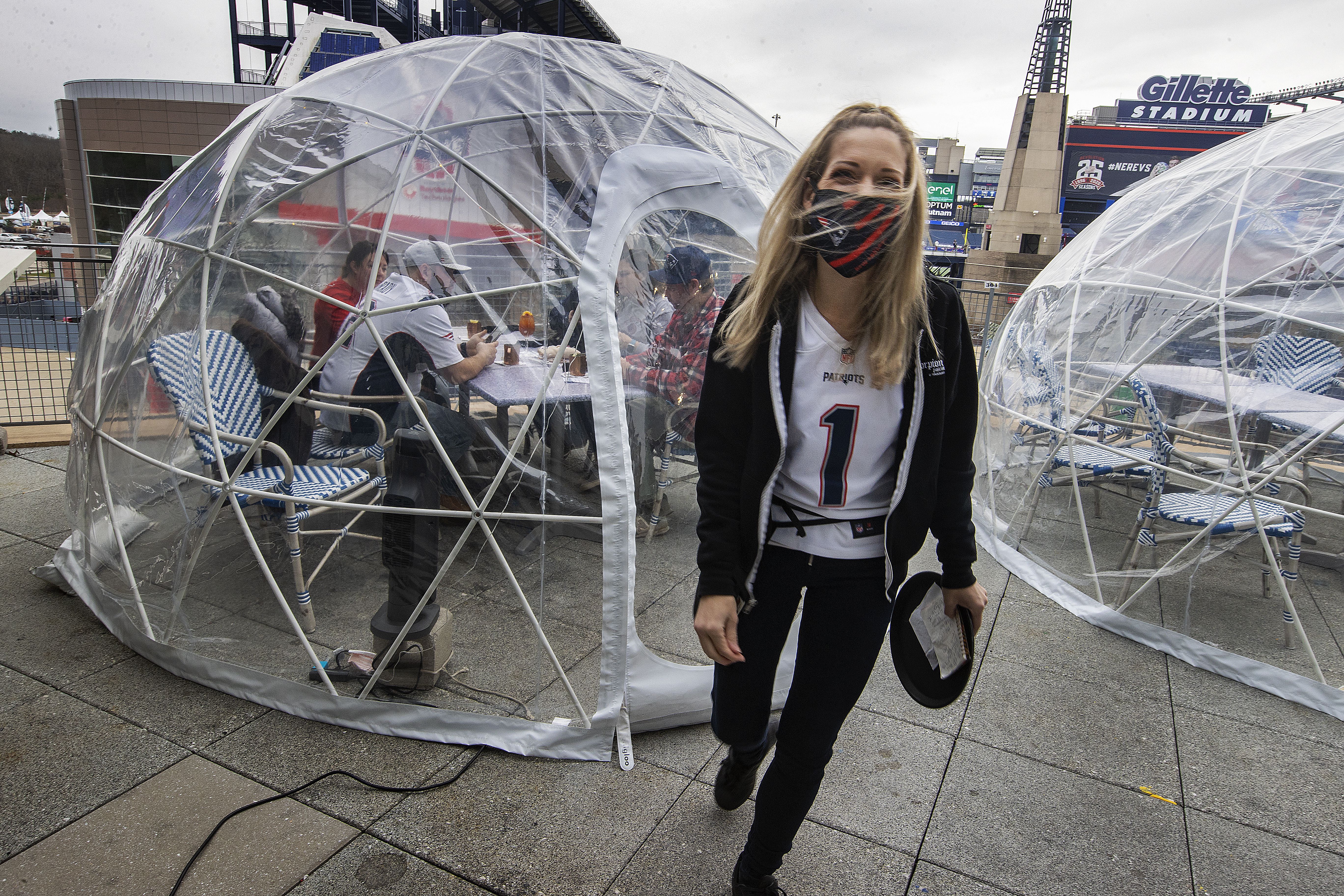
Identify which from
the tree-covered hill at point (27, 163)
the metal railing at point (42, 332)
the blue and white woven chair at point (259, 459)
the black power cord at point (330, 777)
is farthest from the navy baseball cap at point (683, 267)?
the tree-covered hill at point (27, 163)

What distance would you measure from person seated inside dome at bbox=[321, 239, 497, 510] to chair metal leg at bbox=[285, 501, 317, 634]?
48cm

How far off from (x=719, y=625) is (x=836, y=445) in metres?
0.54

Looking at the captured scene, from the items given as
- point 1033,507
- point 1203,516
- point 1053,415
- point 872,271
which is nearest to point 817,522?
point 872,271

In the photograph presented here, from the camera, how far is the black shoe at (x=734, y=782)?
245 cm

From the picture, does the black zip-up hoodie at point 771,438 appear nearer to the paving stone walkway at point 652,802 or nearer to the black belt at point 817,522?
the black belt at point 817,522

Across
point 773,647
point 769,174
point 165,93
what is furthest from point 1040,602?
point 165,93

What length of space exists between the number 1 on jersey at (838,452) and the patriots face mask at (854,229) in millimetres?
339

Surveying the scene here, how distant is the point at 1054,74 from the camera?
49594mm

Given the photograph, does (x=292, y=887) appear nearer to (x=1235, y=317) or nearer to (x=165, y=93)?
(x=1235, y=317)

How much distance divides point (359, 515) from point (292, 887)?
131cm

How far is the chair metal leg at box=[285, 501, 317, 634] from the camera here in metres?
3.16

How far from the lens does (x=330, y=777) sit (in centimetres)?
284

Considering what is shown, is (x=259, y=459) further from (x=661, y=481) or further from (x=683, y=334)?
(x=683, y=334)

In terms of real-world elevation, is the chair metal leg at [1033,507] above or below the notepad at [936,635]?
below
